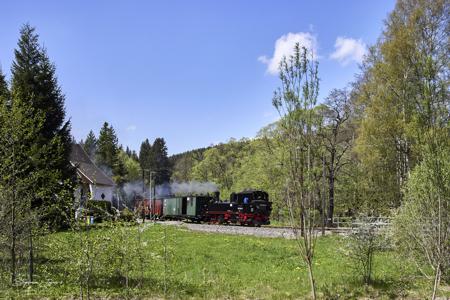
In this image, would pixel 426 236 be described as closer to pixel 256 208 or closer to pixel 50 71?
pixel 50 71

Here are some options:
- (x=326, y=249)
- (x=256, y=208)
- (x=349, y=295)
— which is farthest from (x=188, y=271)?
(x=256, y=208)

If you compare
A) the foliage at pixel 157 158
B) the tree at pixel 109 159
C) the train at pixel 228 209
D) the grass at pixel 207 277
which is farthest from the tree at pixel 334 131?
the foliage at pixel 157 158

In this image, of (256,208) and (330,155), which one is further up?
(330,155)

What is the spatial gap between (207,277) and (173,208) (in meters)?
34.7

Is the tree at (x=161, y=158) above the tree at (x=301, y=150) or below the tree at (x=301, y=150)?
above

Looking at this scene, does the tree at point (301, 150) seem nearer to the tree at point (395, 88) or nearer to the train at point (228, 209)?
the tree at point (395, 88)

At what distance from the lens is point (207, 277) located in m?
11.3

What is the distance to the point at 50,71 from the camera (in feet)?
47.5

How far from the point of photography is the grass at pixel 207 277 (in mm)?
8062

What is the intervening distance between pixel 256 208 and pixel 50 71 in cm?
2417

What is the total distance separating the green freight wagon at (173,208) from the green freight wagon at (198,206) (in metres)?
2.33

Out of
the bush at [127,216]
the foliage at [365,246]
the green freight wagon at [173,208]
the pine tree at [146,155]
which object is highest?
the pine tree at [146,155]

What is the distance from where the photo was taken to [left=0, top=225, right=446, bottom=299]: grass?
8.06 metres

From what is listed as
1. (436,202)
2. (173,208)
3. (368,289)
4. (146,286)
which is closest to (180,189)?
(173,208)
